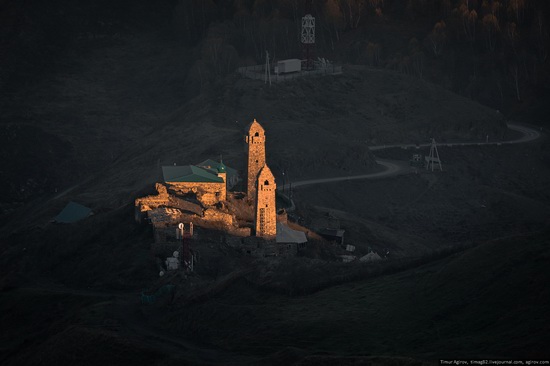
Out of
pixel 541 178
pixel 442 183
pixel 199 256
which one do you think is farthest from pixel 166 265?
pixel 541 178

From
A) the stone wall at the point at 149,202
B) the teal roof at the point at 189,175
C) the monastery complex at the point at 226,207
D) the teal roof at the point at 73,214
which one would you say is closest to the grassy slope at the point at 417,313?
the monastery complex at the point at 226,207

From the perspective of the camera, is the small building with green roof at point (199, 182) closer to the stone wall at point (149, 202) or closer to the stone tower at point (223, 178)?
the stone tower at point (223, 178)

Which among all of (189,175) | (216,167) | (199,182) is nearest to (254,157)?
(199,182)

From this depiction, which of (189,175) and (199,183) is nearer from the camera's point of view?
(199,183)

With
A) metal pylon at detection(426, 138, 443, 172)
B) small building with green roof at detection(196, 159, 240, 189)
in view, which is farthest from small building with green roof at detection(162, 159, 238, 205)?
metal pylon at detection(426, 138, 443, 172)

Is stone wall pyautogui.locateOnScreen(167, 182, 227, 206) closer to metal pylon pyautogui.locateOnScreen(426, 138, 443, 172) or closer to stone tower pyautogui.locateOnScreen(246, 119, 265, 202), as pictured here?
stone tower pyautogui.locateOnScreen(246, 119, 265, 202)

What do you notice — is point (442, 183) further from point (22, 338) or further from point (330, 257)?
point (22, 338)

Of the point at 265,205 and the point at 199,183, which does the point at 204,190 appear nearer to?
the point at 199,183
